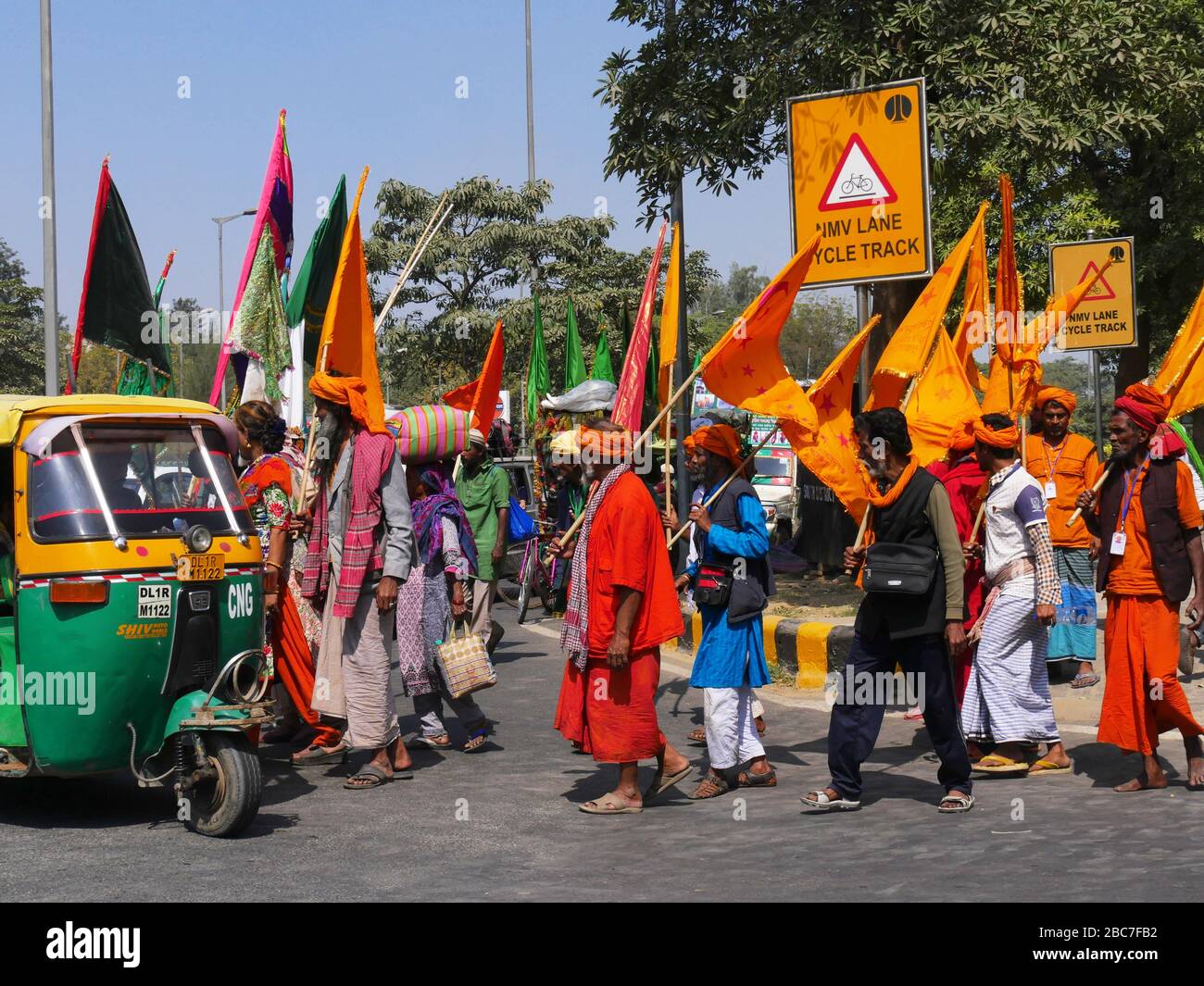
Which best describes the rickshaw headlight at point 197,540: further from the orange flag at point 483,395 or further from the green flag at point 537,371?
the green flag at point 537,371

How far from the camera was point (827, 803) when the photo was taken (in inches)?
274

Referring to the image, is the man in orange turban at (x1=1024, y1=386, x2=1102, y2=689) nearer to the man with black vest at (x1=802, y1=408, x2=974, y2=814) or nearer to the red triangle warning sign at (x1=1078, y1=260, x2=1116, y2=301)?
the man with black vest at (x1=802, y1=408, x2=974, y2=814)

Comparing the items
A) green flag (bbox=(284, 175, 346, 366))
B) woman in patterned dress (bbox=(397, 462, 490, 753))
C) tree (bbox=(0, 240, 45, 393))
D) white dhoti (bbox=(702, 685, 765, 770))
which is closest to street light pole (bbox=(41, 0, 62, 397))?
green flag (bbox=(284, 175, 346, 366))

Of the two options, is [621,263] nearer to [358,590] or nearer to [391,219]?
[391,219]

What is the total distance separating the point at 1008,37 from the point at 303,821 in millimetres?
9718

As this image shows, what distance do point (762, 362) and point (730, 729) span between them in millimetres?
1984

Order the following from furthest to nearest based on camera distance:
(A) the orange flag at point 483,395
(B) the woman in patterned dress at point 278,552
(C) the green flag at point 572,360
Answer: (C) the green flag at point 572,360
(A) the orange flag at point 483,395
(B) the woman in patterned dress at point 278,552

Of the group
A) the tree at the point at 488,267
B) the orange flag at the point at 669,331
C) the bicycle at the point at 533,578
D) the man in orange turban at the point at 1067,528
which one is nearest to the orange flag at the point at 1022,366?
the man in orange turban at the point at 1067,528

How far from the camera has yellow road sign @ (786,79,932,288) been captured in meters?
11.4

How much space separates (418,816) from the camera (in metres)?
7.07

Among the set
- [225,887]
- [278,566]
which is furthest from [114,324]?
[225,887]

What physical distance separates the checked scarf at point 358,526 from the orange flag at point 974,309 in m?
3.74

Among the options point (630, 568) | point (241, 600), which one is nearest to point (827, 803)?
point (630, 568)

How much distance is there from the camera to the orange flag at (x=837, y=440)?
8.37 m
